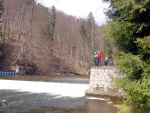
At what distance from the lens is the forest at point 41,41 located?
5647 centimetres

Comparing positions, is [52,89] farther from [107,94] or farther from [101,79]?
[107,94]

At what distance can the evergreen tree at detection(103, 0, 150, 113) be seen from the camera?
829cm

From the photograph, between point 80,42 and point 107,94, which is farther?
point 80,42

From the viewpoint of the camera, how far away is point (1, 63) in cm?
5109

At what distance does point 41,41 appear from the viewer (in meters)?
77.5

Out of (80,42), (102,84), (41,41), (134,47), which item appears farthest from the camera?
(80,42)

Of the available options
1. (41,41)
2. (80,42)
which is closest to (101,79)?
(41,41)

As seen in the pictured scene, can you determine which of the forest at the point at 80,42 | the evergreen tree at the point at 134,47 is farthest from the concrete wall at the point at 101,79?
the evergreen tree at the point at 134,47

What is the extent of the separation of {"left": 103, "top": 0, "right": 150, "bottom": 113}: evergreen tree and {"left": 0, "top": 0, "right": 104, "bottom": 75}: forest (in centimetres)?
3390

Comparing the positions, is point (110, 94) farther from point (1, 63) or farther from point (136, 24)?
point (1, 63)

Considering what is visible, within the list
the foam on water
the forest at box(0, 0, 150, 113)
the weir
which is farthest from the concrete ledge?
the forest at box(0, 0, 150, 113)

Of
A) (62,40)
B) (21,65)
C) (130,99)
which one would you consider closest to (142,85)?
(130,99)

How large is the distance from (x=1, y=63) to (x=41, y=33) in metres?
29.9

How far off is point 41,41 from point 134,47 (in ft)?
227
